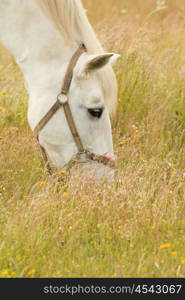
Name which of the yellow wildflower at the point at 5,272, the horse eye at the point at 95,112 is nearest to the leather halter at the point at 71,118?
the horse eye at the point at 95,112

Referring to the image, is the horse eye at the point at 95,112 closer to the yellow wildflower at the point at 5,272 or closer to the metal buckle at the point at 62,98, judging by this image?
the metal buckle at the point at 62,98

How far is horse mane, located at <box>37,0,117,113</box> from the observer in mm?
4543

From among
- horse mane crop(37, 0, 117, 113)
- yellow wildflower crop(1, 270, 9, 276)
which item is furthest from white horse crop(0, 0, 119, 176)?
yellow wildflower crop(1, 270, 9, 276)

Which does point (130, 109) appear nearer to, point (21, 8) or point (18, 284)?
point (21, 8)

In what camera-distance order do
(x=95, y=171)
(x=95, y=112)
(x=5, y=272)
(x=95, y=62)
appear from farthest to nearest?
(x=95, y=171) < (x=95, y=112) < (x=95, y=62) < (x=5, y=272)

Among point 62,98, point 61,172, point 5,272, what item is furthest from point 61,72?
point 5,272

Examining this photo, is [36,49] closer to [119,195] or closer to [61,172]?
[61,172]

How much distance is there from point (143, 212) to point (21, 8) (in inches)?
62.4

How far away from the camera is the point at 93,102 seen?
4.52 m

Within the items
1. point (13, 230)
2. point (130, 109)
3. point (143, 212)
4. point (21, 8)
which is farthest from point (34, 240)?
point (130, 109)

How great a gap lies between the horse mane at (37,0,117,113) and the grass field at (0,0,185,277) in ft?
2.08

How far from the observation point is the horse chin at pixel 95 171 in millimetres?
4629

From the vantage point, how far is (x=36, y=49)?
4629 millimetres

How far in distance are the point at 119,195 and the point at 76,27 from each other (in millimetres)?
1130
